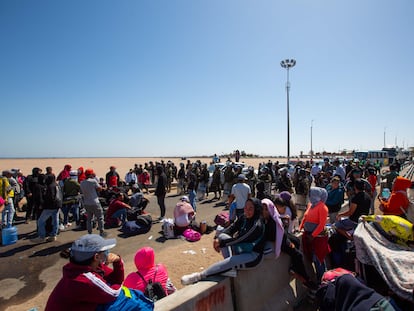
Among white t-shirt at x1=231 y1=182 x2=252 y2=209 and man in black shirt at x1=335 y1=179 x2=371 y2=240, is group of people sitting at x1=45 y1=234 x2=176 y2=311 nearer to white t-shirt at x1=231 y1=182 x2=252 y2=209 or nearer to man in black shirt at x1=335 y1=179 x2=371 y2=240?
man in black shirt at x1=335 y1=179 x2=371 y2=240

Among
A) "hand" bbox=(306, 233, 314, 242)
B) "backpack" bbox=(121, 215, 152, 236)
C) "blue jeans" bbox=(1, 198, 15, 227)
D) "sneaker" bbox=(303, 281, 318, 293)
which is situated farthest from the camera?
"backpack" bbox=(121, 215, 152, 236)

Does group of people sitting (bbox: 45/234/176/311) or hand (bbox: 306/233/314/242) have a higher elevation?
group of people sitting (bbox: 45/234/176/311)

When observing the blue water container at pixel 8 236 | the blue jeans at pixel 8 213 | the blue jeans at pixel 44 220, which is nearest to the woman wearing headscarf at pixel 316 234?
the blue jeans at pixel 44 220

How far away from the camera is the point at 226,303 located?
9.48ft

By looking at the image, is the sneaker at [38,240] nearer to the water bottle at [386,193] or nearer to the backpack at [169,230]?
the backpack at [169,230]

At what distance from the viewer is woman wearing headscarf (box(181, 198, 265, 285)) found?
303 cm

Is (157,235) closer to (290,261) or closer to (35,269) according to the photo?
(35,269)

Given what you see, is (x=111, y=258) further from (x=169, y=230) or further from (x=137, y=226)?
(x=137, y=226)

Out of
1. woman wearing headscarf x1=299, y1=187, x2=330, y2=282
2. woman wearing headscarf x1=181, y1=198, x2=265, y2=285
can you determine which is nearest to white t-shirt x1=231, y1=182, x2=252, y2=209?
woman wearing headscarf x1=299, y1=187, x2=330, y2=282

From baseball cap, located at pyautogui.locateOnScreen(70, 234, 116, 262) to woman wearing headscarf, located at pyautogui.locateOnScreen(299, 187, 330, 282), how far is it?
321cm

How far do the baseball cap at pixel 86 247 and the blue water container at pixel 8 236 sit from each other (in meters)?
6.54

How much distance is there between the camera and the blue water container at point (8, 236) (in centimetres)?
683

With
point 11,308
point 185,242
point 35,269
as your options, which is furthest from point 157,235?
point 11,308

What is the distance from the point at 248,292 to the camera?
3.14m
